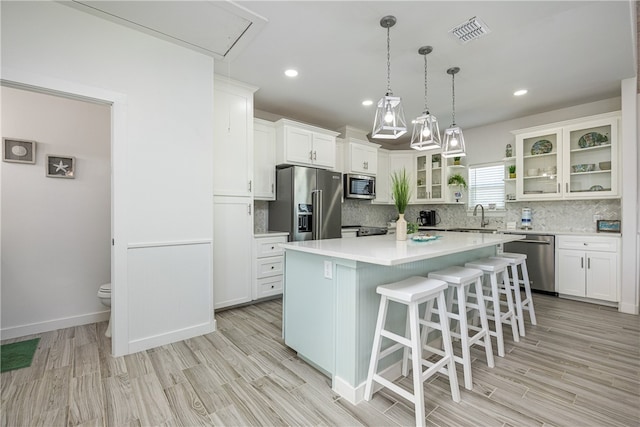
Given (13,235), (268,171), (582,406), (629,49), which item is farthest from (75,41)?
(629,49)

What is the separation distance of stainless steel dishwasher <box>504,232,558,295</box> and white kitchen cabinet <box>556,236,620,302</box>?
7 centimetres

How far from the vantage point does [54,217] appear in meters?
2.87

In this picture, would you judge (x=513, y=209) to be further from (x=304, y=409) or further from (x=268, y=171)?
(x=304, y=409)

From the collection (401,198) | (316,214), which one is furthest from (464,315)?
(316,214)

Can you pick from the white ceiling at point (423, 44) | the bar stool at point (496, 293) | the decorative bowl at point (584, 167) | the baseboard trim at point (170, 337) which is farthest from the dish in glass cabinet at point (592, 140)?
the baseboard trim at point (170, 337)

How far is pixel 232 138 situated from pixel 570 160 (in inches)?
182

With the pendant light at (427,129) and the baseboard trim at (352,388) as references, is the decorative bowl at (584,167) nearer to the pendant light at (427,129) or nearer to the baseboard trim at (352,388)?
the pendant light at (427,129)

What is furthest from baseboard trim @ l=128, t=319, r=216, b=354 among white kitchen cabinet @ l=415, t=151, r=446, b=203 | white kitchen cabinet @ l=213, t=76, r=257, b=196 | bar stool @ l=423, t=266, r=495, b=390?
white kitchen cabinet @ l=415, t=151, r=446, b=203

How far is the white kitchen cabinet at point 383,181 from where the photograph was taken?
5605 millimetres

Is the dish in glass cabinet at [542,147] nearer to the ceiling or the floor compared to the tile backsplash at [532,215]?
nearer to the ceiling

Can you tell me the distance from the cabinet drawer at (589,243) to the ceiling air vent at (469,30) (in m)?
3.01

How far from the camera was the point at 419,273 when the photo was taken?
2312 millimetres

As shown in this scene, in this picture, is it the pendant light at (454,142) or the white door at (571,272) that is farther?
the white door at (571,272)

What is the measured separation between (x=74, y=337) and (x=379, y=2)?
390 cm
